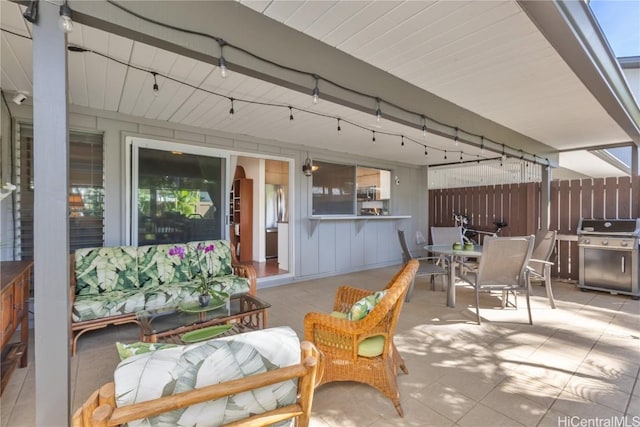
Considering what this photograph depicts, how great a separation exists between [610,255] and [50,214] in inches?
257

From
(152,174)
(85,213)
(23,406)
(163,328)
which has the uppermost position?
(152,174)

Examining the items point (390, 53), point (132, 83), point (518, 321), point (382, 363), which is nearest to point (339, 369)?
point (382, 363)

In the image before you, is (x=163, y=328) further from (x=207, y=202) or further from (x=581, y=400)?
(x=581, y=400)

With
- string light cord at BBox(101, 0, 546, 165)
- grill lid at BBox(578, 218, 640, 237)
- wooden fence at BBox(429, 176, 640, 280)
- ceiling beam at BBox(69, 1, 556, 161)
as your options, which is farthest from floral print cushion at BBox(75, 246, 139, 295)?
wooden fence at BBox(429, 176, 640, 280)

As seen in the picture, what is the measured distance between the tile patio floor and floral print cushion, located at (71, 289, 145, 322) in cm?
35

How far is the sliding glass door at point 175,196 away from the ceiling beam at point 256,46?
8.42ft

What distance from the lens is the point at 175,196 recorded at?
13.6ft

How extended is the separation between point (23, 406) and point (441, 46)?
3.85 metres

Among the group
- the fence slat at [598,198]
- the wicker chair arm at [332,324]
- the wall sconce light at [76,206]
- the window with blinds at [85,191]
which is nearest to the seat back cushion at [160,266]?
the window with blinds at [85,191]

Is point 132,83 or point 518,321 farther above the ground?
point 132,83

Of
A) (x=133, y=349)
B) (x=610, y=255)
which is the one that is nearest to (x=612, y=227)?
(x=610, y=255)

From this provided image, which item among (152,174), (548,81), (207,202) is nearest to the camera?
(548,81)

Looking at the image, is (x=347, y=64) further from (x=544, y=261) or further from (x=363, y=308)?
(x=544, y=261)

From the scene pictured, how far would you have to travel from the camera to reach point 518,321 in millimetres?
3406
